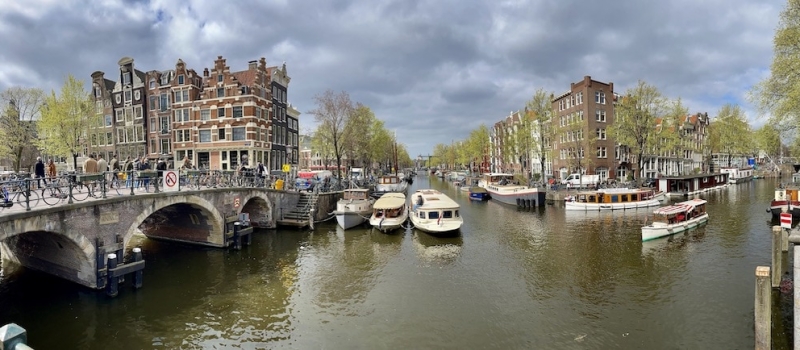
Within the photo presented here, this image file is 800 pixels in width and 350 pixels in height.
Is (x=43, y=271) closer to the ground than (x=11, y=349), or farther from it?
closer to the ground

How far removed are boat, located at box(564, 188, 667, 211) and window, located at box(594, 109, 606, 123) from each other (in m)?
25.5

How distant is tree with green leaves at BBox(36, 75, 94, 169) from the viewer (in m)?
41.1

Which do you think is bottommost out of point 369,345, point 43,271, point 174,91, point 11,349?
point 369,345

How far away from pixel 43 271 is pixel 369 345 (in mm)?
18074

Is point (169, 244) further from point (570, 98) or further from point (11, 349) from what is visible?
point (570, 98)

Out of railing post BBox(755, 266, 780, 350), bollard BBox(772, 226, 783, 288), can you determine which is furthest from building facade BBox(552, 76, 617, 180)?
railing post BBox(755, 266, 780, 350)

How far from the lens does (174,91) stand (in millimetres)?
52344

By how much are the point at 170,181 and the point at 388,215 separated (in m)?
16.4

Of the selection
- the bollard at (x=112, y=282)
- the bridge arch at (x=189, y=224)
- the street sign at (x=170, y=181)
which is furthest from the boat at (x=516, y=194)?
the bollard at (x=112, y=282)

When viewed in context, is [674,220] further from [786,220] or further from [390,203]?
[390,203]

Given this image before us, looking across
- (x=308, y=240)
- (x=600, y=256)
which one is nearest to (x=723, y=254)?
(x=600, y=256)

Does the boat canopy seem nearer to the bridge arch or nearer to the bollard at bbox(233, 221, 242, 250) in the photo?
the bollard at bbox(233, 221, 242, 250)

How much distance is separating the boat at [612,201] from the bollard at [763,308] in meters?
31.5

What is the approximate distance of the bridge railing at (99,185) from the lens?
15490 millimetres
